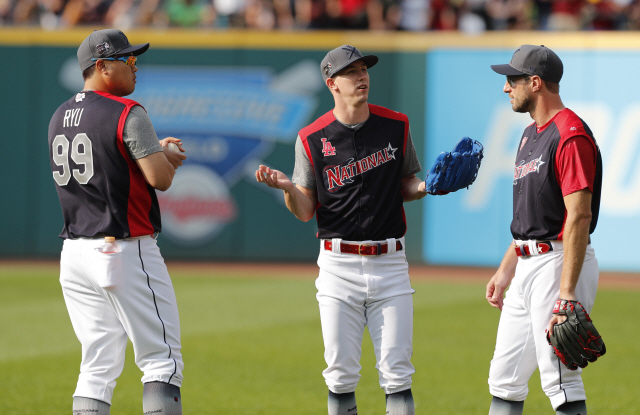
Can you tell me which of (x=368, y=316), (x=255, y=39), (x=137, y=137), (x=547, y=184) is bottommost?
(x=368, y=316)

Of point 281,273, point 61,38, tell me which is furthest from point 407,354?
point 61,38

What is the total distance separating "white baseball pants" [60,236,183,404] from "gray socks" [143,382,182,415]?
36mm

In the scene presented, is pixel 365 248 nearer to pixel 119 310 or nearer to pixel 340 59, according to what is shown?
pixel 340 59

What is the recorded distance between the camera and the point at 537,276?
3.96 m

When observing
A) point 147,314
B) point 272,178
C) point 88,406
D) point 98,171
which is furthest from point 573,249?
point 88,406

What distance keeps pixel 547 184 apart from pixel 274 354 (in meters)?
4.27

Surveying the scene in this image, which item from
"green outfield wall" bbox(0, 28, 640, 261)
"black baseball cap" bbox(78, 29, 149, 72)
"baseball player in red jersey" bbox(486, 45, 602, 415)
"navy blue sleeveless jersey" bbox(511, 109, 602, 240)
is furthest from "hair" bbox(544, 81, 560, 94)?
"green outfield wall" bbox(0, 28, 640, 261)

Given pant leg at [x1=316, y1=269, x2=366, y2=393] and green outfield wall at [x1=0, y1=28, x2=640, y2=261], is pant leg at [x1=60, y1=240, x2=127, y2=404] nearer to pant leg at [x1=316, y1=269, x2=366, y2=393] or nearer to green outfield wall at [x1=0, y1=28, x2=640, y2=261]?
pant leg at [x1=316, y1=269, x2=366, y2=393]

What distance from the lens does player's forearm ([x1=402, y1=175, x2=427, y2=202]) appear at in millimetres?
4426

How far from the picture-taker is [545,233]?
3930 mm

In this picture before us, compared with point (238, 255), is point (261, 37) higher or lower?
higher

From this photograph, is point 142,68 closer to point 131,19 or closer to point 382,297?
point 131,19

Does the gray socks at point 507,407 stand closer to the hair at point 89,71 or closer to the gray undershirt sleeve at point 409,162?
the gray undershirt sleeve at point 409,162

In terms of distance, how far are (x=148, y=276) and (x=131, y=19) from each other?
12.1 m
